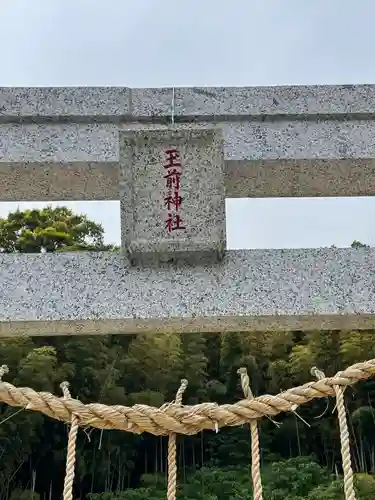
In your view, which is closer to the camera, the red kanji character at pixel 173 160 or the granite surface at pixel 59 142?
the red kanji character at pixel 173 160

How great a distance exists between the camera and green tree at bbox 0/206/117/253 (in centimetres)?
755

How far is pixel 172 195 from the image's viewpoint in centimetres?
215

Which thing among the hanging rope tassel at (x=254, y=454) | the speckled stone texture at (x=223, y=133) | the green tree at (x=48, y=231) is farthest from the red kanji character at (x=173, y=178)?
the green tree at (x=48, y=231)

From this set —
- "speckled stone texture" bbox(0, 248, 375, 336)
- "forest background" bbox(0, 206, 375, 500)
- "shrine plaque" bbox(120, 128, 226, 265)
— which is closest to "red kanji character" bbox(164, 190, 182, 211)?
"shrine plaque" bbox(120, 128, 226, 265)

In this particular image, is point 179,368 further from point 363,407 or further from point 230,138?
point 230,138

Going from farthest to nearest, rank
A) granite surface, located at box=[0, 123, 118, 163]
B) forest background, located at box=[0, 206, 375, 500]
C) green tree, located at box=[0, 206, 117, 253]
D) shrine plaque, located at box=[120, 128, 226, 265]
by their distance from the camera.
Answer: green tree, located at box=[0, 206, 117, 253], forest background, located at box=[0, 206, 375, 500], granite surface, located at box=[0, 123, 118, 163], shrine plaque, located at box=[120, 128, 226, 265]

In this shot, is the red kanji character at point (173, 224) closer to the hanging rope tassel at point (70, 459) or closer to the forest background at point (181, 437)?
the hanging rope tassel at point (70, 459)

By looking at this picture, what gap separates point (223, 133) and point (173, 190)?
33cm

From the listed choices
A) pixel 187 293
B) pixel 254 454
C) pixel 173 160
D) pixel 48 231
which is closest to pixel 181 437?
pixel 48 231

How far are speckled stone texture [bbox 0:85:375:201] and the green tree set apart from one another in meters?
4.55

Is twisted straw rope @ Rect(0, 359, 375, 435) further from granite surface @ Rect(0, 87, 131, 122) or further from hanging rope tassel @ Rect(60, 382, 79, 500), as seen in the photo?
→ granite surface @ Rect(0, 87, 131, 122)

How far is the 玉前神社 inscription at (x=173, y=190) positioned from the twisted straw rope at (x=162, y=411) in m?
1.32

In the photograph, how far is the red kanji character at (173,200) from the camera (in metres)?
2.14

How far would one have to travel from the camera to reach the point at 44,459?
17.7 ft
